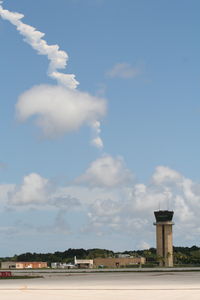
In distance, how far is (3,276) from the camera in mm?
98125
